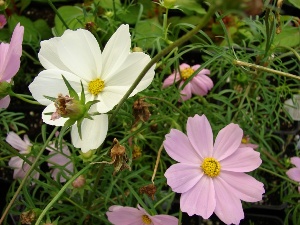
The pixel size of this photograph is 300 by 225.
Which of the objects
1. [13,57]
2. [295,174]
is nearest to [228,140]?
[295,174]

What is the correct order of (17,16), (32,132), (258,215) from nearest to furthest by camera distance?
(258,215) < (32,132) < (17,16)

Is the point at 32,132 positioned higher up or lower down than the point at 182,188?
lower down

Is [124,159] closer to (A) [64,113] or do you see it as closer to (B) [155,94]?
(A) [64,113]

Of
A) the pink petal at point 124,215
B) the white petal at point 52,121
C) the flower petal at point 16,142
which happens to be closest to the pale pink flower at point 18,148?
the flower petal at point 16,142

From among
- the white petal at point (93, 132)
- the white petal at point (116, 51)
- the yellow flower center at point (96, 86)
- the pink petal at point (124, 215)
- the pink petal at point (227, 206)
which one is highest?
the white petal at point (116, 51)

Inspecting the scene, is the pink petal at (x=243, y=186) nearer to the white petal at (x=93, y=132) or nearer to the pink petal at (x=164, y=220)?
the pink petal at (x=164, y=220)

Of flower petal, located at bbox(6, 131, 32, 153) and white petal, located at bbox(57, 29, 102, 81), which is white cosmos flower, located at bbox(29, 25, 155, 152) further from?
flower petal, located at bbox(6, 131, 32, 153)

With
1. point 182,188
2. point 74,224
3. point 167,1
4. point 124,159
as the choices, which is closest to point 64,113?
point 124,159
